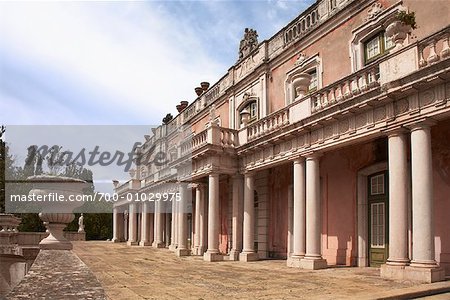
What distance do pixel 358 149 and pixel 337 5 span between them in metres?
4.31

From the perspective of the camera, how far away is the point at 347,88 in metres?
11.1

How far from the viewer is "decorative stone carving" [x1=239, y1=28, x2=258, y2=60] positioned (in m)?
19.6

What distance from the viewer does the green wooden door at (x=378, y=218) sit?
12133 millimetres

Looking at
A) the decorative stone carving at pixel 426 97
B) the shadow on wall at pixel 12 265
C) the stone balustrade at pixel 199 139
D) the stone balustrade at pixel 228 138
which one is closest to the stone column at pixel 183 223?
the stone balustrade at pixel 199 139

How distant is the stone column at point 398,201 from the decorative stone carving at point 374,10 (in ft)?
13.9

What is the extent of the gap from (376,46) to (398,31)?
291 centimetres

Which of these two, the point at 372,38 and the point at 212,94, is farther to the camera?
the point at 212,94

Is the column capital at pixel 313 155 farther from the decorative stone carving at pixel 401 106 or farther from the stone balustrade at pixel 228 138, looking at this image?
the stone balustrade at pixel 228 138

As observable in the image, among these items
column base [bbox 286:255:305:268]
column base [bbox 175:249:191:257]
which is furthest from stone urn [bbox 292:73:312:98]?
column base [bbox 175:249:191:257]

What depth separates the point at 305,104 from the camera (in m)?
12.5

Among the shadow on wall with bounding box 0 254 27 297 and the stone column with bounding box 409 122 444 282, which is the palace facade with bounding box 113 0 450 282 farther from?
the shadow on wall with bounding box 0 254 27 297

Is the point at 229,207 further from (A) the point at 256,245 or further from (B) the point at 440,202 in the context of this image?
(B) the point at 440,202

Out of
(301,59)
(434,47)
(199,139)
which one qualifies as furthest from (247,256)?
(434,47)

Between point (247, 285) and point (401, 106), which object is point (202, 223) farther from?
point (401, 106)
